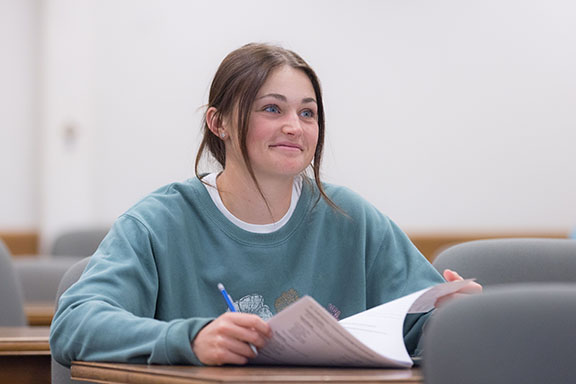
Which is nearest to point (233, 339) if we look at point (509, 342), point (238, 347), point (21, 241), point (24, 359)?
point (238, 347)

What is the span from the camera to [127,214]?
1.78m

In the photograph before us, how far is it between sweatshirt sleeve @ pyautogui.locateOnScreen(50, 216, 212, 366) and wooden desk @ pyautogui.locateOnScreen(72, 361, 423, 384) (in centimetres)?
3

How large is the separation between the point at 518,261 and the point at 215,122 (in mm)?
729

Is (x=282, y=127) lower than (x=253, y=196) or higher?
higher

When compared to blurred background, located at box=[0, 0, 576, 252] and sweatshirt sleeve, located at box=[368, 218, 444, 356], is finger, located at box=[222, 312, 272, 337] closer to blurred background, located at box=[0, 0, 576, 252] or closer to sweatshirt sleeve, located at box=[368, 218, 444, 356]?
sweatshirt sleeve, located at box=[368, 218, 444, 356]

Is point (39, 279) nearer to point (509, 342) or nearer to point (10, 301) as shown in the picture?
point (10, 301)

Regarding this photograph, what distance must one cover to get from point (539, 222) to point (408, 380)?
13.6ft

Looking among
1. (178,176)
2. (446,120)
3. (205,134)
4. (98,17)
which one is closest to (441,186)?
(446,120)

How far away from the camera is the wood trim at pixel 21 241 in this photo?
550cm

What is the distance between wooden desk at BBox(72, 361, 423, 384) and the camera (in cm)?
116

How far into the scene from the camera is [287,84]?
1.84 meters

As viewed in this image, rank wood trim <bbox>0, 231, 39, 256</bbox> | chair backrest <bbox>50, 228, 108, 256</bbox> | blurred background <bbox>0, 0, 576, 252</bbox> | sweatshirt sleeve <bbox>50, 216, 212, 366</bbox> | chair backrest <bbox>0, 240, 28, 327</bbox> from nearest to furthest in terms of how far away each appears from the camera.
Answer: sweatshirt sleeve <bbox>50, 216, 212, 366</bbox> → chair backrest <bbox>0, 240, 28, 327</bbox> → chair backrest <bbox>50, 228, 108, 256</bbox> → blurred background <bbox>0, 0, 576, 252</bbox> → wood trim <bbox>0, 231, 39, 256</bbox>

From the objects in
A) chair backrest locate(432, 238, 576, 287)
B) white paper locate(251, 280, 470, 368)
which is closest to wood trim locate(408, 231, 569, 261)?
chair backrest locate(432, 238, 576, 287)

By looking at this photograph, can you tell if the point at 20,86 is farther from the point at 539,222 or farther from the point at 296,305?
the point at 296,305
